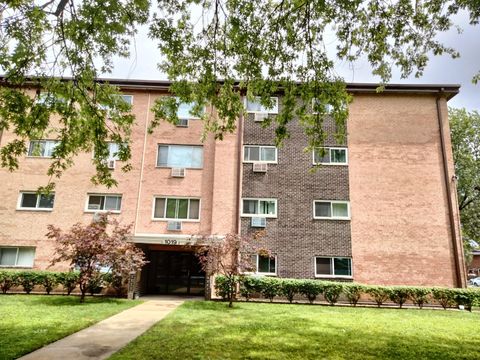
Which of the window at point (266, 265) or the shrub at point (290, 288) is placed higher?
the window at point (266, 265)

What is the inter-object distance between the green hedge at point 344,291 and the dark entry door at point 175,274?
3.33 meters

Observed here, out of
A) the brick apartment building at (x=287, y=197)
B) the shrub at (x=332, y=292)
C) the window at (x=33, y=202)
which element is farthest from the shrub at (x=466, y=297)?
the window at (x=33, y=202)

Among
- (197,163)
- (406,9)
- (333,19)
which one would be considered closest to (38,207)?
(197,163)

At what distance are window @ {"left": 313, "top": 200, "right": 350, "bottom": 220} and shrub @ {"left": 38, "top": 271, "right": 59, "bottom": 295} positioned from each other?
44.0ft

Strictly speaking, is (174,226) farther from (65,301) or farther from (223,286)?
(65,301)

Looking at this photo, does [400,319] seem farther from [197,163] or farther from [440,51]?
[197,163]

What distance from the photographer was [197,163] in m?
20.2

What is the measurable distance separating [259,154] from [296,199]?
329 cm

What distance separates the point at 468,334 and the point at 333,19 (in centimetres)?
932

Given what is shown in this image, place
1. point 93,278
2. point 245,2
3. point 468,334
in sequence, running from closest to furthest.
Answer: point 245,2 < point 468,334 < point 93,278

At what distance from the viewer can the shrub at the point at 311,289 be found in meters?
16.9

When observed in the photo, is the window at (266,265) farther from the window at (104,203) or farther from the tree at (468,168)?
the tree at (468,168)

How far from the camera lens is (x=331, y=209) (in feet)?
63.8

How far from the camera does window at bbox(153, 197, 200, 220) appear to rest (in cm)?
1950
